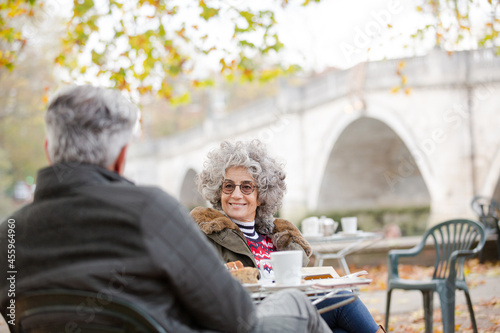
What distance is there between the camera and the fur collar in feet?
7.85

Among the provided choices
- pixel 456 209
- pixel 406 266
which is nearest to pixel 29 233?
pixel 406 266

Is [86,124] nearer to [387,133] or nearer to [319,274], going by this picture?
[319,274]

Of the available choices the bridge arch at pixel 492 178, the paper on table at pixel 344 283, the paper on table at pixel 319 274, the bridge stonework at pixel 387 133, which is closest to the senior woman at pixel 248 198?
the paper on table at pixel 319 274

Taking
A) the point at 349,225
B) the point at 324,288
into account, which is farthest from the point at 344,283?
the point at 349,225

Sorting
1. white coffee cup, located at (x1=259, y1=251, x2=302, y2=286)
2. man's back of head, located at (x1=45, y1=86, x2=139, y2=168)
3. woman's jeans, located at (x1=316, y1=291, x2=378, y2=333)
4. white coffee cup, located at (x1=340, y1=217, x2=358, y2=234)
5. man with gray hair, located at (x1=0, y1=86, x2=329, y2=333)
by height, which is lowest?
woman's jeans, located at (x1=316, y1=291, x2=378, y2=333)

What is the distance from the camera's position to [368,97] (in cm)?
1558

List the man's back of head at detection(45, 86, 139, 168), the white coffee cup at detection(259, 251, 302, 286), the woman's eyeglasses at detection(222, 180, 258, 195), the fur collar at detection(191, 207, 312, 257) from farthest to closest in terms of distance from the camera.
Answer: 1. the woman's eyeglasses at detection(222, 180, 258, 195)
2. the fur collar at detection(191, 207, 312, 257)
3. the white coffee cup at detection(259, 251, 302, 286)
4. the man's back of head at detection(45, 86, 139, 168)

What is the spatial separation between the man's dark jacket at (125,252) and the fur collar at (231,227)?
910 millimetres

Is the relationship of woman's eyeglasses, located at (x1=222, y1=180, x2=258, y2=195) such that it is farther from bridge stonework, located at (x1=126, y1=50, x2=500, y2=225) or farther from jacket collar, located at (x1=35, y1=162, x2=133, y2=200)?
bridge stonework, located at (x1=126, y1=50, x2=500, y2=225)

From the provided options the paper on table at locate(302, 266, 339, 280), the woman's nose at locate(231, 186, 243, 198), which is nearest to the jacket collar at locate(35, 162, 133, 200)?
the paper on table at locate(302, 266, 339, 280)

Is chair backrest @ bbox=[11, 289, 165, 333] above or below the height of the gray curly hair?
below

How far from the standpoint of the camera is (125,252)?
1374 millimetres

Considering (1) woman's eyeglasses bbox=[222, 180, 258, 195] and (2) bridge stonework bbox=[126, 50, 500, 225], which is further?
(2) bridge stonework bbox=[126, 50, 500, 225]

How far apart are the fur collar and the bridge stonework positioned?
7.06m
